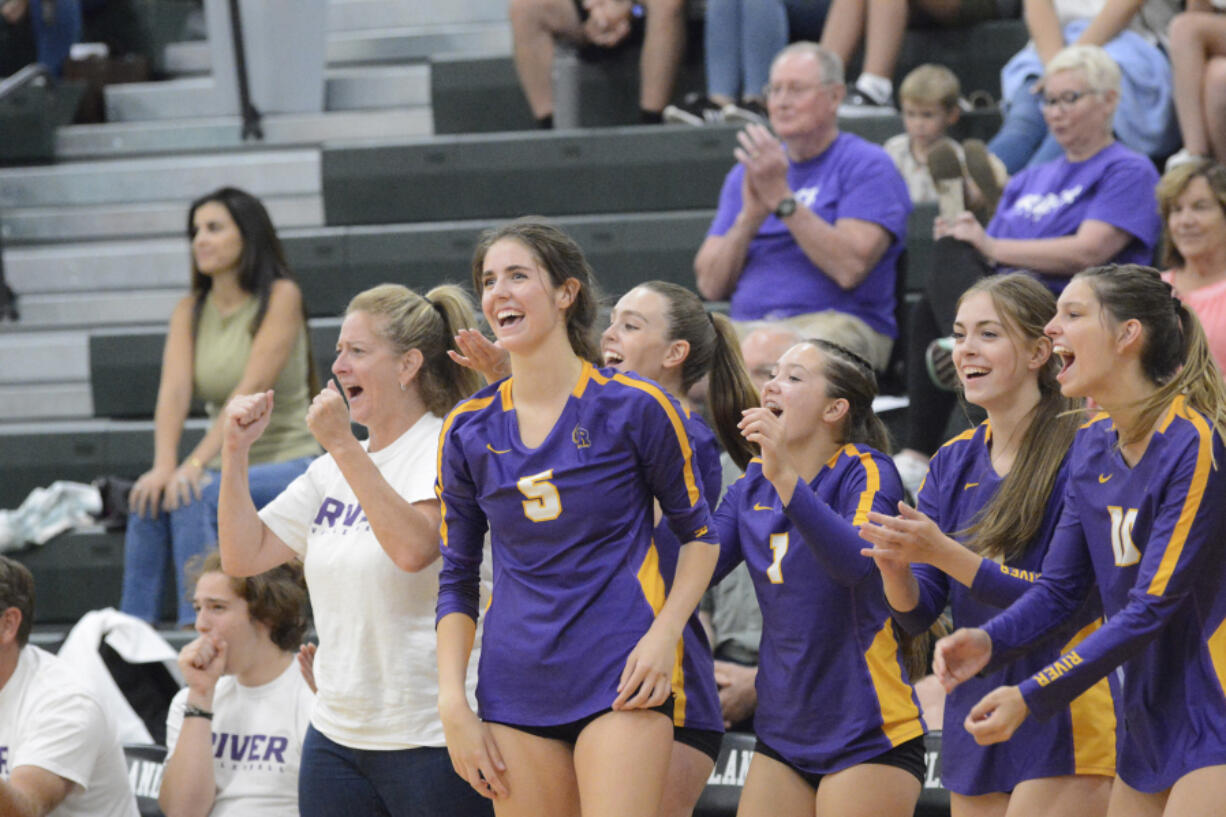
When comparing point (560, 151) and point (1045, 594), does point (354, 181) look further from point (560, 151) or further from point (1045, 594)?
point (1045, 594)

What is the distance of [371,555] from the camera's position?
113 inches

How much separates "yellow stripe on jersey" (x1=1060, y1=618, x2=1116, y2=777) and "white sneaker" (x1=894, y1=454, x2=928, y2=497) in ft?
5.67

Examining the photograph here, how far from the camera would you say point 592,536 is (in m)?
2.50

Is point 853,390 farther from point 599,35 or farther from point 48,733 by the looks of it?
point 599,35

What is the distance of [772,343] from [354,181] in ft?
9.23

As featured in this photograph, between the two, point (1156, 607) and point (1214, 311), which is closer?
point (1156, 607)

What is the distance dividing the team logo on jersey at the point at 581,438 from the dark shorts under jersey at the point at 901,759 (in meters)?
0.76

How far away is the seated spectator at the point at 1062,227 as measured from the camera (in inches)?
180

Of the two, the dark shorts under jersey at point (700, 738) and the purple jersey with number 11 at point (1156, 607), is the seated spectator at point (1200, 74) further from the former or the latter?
the dark shorts under jersey at point (700, 738)

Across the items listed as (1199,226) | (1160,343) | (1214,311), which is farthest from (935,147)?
(1160,343)

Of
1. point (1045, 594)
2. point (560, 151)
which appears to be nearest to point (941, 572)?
point (1045, 594)

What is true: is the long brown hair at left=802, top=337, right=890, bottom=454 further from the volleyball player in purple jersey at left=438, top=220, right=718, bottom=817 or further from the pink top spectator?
the pink top spectator

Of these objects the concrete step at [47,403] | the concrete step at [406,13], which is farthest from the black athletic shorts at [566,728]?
the concrete step at [406,13]

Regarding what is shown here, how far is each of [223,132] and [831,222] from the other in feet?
11.0
